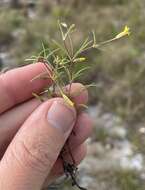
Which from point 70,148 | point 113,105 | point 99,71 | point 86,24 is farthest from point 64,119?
point 86,24

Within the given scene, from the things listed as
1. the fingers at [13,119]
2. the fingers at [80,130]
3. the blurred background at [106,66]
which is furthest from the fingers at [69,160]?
the blurred background at [106,66]

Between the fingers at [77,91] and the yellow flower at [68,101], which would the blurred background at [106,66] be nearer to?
the fingers at [77,91]

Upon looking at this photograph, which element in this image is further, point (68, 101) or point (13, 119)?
point (13, 119)

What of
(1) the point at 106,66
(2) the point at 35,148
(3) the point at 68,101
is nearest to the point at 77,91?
(3) the point at 68,101

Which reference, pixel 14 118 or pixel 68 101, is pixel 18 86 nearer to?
pixel 14 118

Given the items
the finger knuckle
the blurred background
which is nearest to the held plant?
the finger knuckle

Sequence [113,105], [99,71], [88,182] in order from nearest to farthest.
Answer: [88,182]
[113,105]
[99,71]

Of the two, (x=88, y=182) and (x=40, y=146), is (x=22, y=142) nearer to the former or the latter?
(x=40, y=146)
